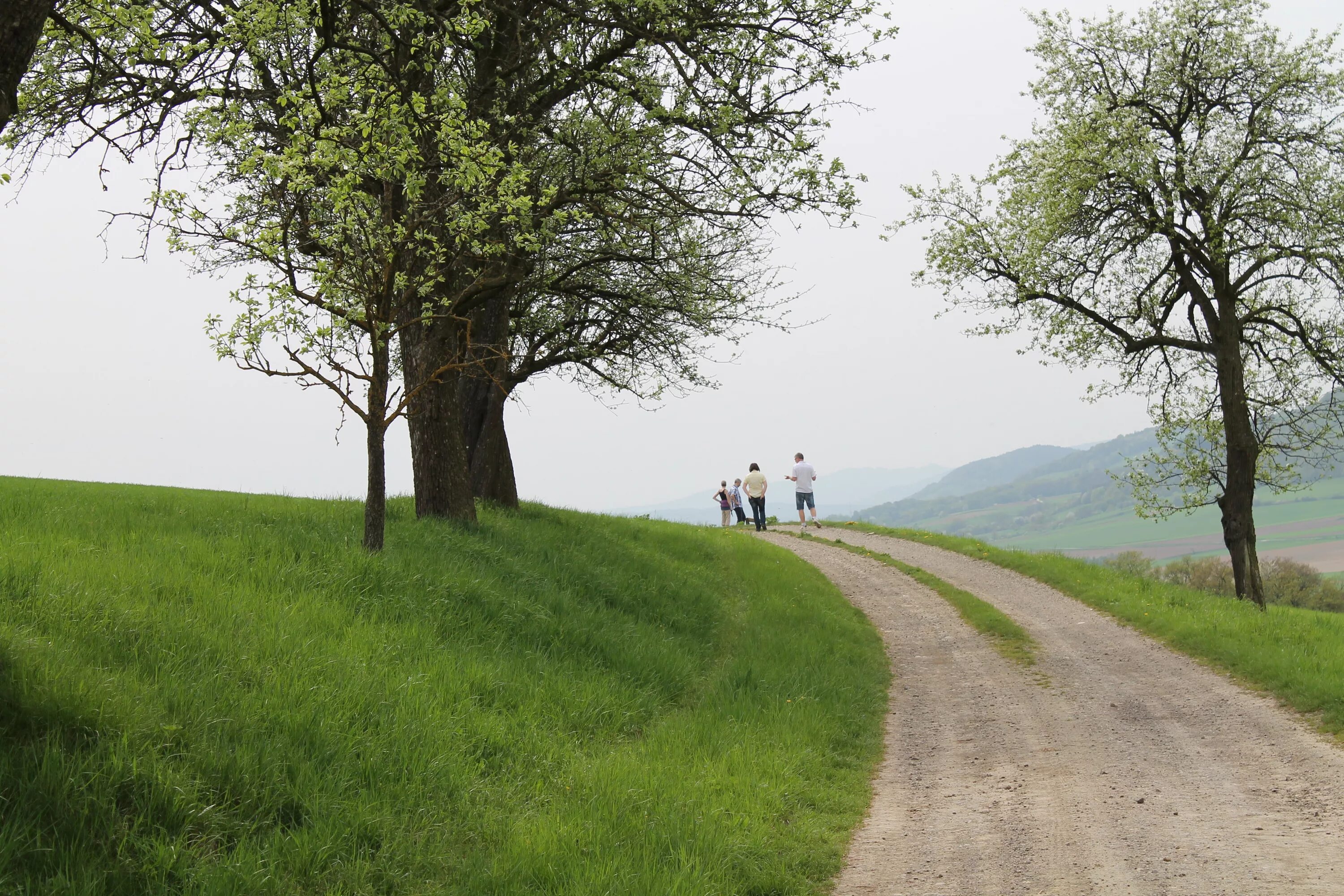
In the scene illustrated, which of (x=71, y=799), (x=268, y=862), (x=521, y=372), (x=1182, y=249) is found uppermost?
(x=1182, y=249)

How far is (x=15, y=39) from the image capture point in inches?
215

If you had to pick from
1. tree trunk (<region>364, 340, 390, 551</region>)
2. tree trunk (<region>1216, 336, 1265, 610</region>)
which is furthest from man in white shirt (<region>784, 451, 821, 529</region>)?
tree trunk (<region>364, 340, 390, 551</region>)

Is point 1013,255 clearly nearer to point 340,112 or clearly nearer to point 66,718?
point 340,112

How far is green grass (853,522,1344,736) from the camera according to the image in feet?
37.7

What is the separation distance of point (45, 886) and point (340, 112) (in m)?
10.7

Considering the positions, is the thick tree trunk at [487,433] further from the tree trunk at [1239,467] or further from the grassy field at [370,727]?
the tree trunk at [1239,467]

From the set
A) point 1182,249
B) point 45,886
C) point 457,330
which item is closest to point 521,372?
point 457,330

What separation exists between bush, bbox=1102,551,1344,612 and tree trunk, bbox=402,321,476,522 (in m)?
52.1

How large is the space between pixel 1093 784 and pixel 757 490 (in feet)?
79.1

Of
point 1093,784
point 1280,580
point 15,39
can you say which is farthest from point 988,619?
point 1280,580

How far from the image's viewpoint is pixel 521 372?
2106cm

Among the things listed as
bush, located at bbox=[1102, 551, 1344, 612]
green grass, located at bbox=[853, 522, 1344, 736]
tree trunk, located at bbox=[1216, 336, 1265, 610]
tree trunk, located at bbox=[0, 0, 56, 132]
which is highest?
tree trunk, located at bbox=[0, 0, 56, 132]

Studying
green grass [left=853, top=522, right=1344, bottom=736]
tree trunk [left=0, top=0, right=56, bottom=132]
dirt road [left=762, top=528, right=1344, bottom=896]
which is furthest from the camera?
green grass [left=853, top=522, right=1344, bottom=736]

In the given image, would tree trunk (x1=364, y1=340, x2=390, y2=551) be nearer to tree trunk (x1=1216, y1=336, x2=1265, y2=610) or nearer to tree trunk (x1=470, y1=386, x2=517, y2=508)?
tree trunk (x1=470, y1=386, x2=517, y2=508)
